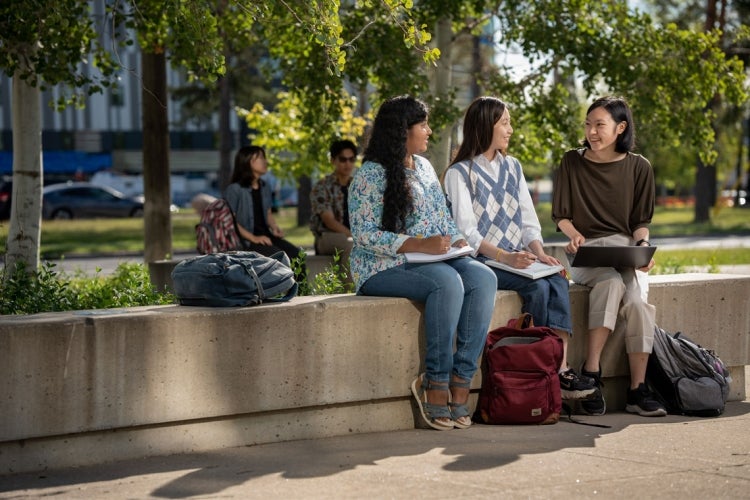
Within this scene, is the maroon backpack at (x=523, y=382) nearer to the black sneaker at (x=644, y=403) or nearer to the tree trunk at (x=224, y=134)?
the black sneaker at (x=644, y=403)

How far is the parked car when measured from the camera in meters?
44.9

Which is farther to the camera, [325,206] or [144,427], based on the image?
[325,206]

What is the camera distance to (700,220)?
41.5m

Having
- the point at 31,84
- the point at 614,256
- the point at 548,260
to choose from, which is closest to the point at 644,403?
the point at 614,256

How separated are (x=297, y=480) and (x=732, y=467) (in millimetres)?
2068

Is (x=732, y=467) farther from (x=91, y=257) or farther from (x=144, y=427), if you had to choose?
(x=91, y=257)

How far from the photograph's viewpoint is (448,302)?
7078 mm

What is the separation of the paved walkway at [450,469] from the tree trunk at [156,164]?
746cm

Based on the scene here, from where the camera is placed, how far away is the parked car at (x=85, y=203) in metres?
44.9

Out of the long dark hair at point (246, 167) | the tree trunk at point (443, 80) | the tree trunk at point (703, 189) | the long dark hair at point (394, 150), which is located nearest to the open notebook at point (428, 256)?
the long dark hair at point (394, 150)

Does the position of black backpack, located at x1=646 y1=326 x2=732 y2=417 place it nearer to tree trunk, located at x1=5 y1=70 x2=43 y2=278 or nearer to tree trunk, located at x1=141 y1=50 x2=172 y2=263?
tree trunk, located at x1=5 y1=70 x2=43 y2=278

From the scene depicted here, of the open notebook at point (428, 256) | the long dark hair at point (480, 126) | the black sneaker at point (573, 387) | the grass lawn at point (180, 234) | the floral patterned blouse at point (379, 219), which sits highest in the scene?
the long dark hair at point (480, 126)

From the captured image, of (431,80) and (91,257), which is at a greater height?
(431,80)

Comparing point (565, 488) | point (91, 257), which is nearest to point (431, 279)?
point (565, 488)
